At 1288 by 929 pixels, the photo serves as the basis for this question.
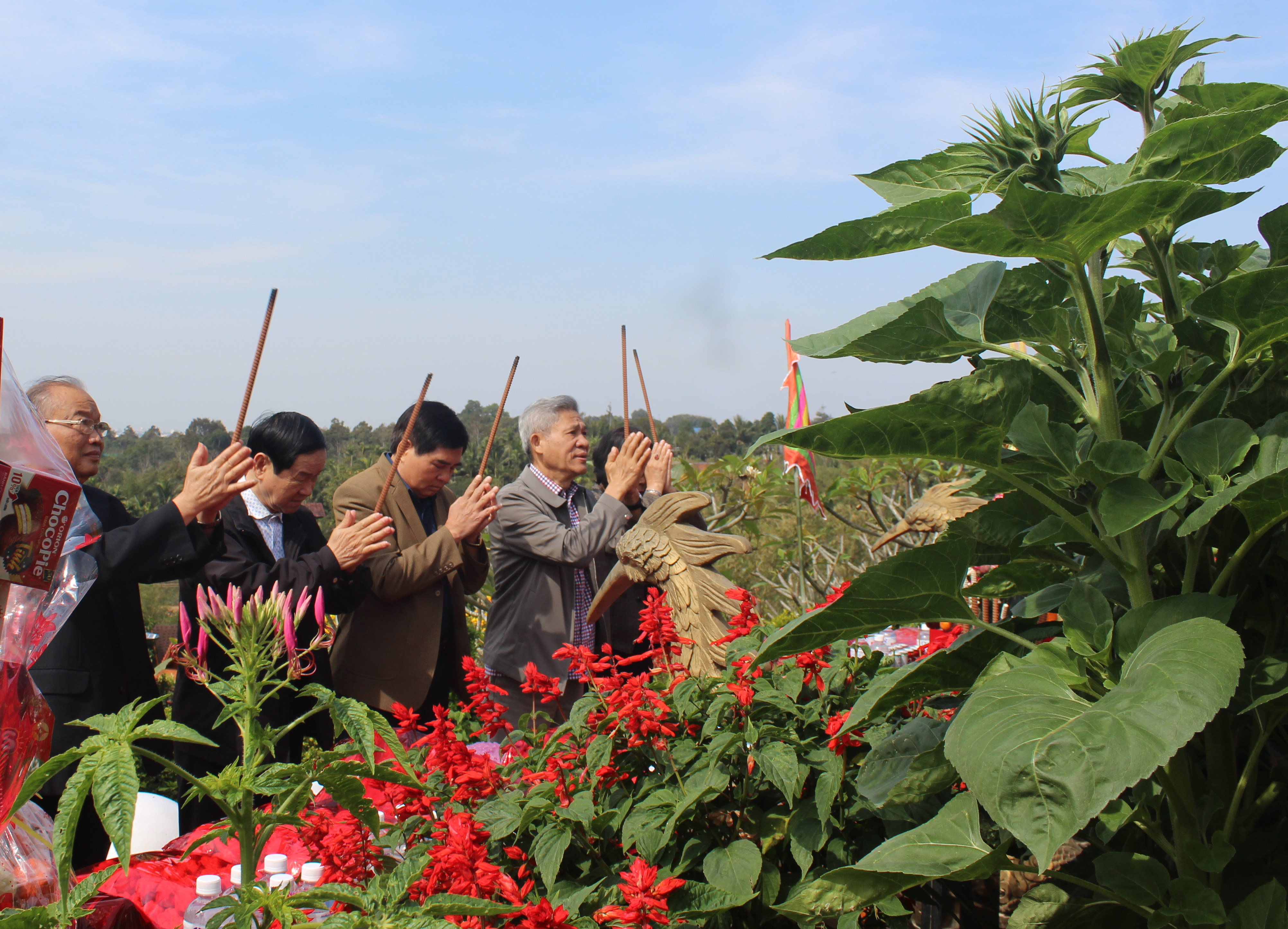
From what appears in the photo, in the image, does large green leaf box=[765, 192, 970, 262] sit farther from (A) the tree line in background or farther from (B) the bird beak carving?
(B) the bird beak carving

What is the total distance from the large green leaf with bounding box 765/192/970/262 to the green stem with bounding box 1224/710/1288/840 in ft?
2.37

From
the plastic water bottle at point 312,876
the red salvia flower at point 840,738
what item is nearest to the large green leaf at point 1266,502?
the red salvia flower at point 840,738

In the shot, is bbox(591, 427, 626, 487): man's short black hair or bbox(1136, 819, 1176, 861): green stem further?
bbox(591, 427, 626, 487): man's short black hair

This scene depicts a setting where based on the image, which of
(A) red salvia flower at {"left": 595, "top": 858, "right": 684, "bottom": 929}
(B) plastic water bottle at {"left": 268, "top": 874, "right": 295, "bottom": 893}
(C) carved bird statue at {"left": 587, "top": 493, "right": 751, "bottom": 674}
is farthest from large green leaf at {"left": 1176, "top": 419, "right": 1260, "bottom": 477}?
(B) plastic water bottle at {"left": 268, "top": 874, "right": 295, "bottom": 893}

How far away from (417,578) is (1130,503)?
302cm

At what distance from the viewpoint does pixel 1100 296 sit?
131 cm

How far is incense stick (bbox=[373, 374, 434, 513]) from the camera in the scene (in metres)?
3.71

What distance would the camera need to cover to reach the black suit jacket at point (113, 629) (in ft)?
9.65

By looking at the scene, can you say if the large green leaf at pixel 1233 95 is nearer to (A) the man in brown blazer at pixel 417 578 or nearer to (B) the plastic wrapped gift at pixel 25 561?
(B) the plastic wrapped gift at pixel 25 561

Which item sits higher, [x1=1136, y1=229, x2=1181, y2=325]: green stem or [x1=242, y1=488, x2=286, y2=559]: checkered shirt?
[x1=1136, y1=229, x2=1181, y2=325]: green stem

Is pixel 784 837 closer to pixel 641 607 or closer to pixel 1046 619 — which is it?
pixel 1046 619

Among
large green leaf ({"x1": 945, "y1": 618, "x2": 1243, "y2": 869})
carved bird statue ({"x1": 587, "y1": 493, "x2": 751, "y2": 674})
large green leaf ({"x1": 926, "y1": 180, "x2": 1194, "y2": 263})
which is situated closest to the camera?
large green leaf ({"x1": 945, "y1": 618, "x2": 1243, "y2": 869})

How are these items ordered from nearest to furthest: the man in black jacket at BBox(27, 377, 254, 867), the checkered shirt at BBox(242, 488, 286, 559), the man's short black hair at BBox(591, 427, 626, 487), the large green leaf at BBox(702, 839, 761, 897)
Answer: the large green leaf at BBox(702, 839, 761, 897) → the man in black jacket at BBox(27, 377, 254, 867) → the checkered shirt at BBox(242, 488, 286, 559) → the man's short black hair at BBox(591, 427, 626, 487)

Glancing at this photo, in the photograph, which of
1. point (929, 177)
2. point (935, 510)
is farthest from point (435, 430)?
point (929, 177)
